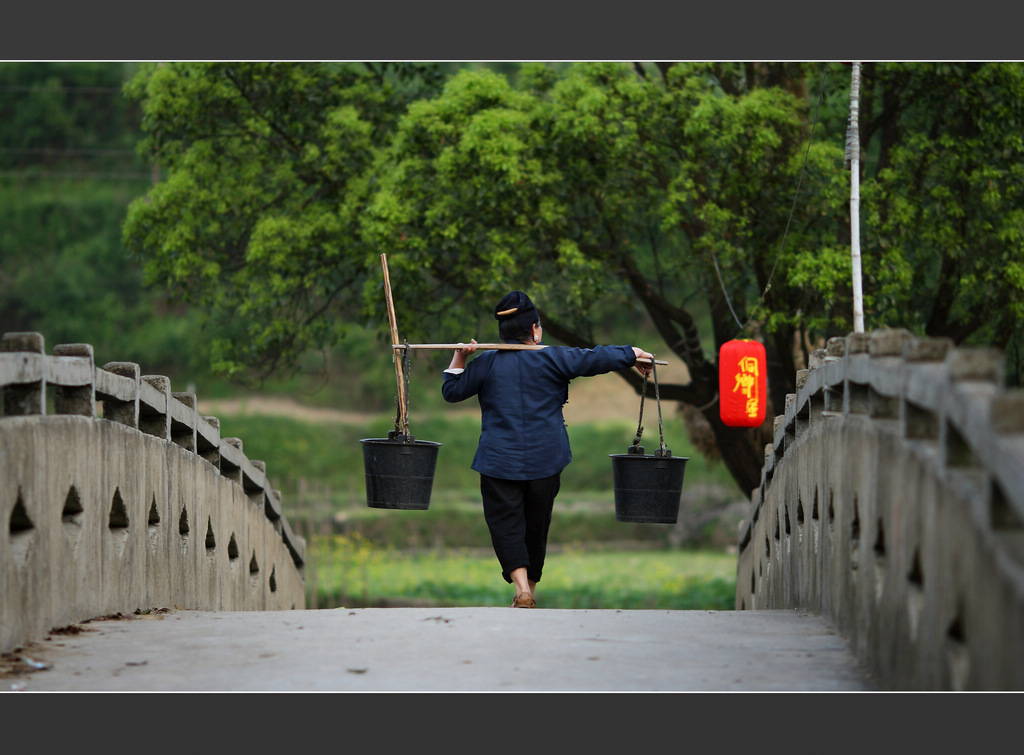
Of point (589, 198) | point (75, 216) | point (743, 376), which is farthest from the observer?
point (75, 216)

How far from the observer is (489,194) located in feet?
30.3

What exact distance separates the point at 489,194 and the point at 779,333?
3051mm

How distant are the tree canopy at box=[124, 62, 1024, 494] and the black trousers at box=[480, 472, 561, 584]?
3668mm

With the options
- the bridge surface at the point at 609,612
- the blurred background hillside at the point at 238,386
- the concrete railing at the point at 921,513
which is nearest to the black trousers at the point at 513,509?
the bridge surface at the point at 609,612

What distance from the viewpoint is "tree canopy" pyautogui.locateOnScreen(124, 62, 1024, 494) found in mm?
9117

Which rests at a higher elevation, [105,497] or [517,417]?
[517,417]

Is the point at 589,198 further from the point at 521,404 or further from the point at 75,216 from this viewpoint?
the point at 75,216

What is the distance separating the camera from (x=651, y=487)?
5.77 meters

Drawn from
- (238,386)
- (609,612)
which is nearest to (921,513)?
(609,612)

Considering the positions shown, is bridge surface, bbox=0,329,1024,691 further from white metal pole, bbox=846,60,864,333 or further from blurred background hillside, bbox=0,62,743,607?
blurred background hillside, bbox=0,62,743,607

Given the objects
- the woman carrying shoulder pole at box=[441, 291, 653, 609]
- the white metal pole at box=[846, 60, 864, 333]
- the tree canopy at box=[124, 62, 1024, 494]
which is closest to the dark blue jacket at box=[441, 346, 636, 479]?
the woman carrying shoulder pole at box=[441, 291, 653, 609]

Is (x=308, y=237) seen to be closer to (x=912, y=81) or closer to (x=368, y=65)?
(x=368, y=65)

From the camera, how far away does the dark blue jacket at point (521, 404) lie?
548 centimetres

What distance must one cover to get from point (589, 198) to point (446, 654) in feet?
23.0
